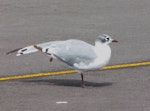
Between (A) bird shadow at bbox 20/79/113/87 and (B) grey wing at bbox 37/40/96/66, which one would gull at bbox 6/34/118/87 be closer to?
(B) grey wing at bbox 37/40/96/66

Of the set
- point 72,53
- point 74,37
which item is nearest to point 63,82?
point 72,53

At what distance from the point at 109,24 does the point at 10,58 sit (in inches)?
117

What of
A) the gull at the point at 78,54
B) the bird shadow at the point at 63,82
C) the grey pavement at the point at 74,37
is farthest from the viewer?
the bird shadow at the point at 63,82

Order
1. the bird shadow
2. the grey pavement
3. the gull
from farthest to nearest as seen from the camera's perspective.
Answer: the bird shadow < the gull < the grey pavement

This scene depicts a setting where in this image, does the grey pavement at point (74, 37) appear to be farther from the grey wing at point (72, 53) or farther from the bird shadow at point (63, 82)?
the grey wing at point (72, 53)

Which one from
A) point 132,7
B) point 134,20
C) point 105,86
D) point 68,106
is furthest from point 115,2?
point 68,106

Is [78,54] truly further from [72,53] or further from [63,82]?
[63,82]

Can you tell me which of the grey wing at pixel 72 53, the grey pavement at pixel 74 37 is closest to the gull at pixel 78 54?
the grey wing at pixel 72 53

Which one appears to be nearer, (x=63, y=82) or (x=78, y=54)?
(x=78, y=54)

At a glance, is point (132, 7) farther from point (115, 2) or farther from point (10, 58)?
point (10, 58)

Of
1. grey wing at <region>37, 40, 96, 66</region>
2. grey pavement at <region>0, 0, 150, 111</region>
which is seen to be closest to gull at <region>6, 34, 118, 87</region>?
grey wing at <region>37, 40, 96, 66</region>

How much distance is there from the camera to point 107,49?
960cm

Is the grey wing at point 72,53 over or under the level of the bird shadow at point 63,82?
over

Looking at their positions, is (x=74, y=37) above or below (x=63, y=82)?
below
